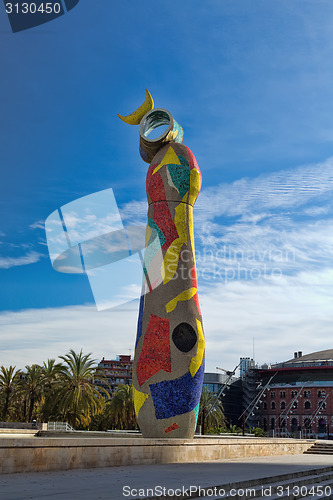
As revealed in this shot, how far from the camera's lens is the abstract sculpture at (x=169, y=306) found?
1934 centimetres

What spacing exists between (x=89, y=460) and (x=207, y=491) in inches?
187

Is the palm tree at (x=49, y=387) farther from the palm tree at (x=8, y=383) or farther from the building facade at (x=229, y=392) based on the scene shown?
the building facade at (x=229, y=392)

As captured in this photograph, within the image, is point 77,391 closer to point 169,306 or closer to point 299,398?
point 169,306

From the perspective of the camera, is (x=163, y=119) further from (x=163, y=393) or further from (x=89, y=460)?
(x=89, y=460)

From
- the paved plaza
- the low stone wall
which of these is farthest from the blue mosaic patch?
the paved plaza

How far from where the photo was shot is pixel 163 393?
19266 millimetres

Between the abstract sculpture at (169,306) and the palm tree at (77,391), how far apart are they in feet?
58.8

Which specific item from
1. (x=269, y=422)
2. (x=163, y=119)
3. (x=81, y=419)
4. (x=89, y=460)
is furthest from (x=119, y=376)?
(x=89, y=460)

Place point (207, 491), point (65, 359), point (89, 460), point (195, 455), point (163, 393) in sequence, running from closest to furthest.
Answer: point (207, 491) < point (89, 460) < point (195, 455) < point (163, 393) < point (65, 359)

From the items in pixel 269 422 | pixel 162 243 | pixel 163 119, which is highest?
pixel 163 119

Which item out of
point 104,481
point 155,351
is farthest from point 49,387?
point 104,481

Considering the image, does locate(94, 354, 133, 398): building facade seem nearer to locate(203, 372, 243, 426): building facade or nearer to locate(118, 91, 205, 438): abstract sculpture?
locate(203, 372, 243, 426): building facade

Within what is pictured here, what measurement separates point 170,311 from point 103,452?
22.9 feet

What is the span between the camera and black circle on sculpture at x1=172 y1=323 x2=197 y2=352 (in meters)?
19.6
